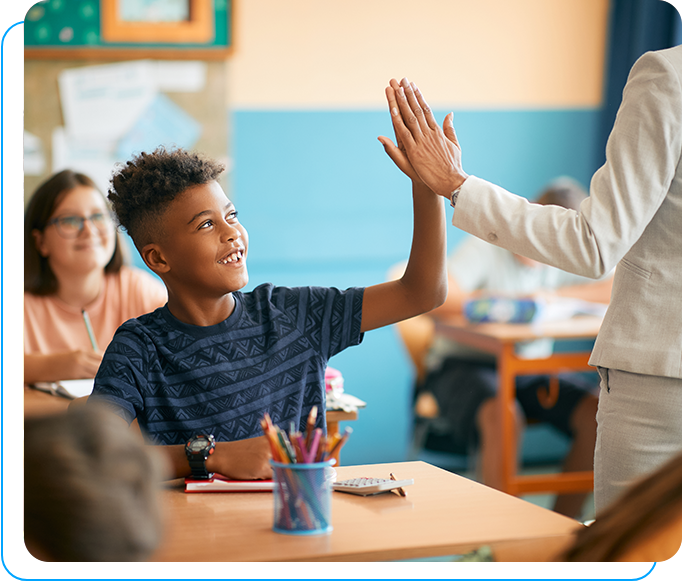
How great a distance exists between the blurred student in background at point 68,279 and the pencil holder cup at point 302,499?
4.74 feet

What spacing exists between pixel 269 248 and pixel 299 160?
43cm

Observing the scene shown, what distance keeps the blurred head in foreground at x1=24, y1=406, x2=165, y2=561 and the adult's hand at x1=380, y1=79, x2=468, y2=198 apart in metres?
0.69

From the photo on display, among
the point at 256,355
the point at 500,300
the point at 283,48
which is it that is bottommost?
the point at 500,300

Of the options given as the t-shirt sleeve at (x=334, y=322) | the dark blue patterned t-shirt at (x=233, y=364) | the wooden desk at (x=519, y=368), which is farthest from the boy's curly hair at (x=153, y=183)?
the wooden desk at (x=519, y=368)

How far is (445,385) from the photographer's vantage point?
3090 millimetres

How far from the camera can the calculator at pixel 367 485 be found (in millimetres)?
1019

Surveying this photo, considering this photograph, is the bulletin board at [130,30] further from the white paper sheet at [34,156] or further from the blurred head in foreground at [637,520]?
the blurred head in foreground at [637,520]

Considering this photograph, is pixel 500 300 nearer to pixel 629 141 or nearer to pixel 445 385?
pixel 445 385

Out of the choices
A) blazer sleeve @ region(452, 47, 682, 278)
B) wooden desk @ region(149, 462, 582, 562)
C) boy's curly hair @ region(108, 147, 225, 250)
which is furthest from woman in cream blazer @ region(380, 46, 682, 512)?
boy's curly hair @ region(108, 147, 225, 250)

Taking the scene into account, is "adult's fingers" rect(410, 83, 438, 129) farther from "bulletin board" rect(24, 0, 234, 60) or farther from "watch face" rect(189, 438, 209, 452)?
"bulletin board" rect(24, 0, 234, 60)

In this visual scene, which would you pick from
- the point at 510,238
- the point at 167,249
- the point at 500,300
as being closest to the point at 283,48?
the point at 500,300

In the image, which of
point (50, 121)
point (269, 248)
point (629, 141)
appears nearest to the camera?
point (629, 141)

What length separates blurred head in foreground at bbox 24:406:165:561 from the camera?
1.86ft

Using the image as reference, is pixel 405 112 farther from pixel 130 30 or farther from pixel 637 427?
pixel 130 30
